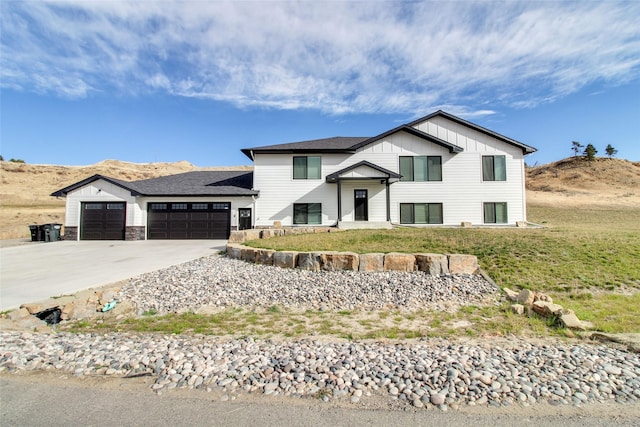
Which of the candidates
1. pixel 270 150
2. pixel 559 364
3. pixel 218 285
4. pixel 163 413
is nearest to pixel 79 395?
pixel 163 413

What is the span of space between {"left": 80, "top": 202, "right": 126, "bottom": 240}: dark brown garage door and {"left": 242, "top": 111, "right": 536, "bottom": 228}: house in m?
8.60

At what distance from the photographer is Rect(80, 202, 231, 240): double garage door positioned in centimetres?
1938

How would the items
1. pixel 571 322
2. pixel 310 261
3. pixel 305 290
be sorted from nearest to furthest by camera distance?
pixel 571 322 < pixel 305 290 < pixel 310 261

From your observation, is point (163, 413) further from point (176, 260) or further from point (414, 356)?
point (176, 260)

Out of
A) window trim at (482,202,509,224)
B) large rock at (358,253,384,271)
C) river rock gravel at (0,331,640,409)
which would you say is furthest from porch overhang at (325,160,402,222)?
river rock gravel at (0,331,640,409)

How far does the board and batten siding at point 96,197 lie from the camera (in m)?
19.2

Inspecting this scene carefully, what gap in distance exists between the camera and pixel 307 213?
19.9 meters

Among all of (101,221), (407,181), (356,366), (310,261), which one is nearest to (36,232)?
(101,221)

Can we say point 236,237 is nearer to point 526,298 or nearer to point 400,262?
point 400,262

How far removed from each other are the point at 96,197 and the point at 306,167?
13.4 meters

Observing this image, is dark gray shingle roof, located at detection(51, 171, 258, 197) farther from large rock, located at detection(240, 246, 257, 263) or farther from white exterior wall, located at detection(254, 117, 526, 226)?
large rock, located at detection(240, 246, 257, 263)

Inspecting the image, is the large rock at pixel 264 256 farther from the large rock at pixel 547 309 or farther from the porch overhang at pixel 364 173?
the porch overhang at pixel 364 173

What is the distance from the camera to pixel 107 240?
62.8ft

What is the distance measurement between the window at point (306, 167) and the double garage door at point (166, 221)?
4.94 m
